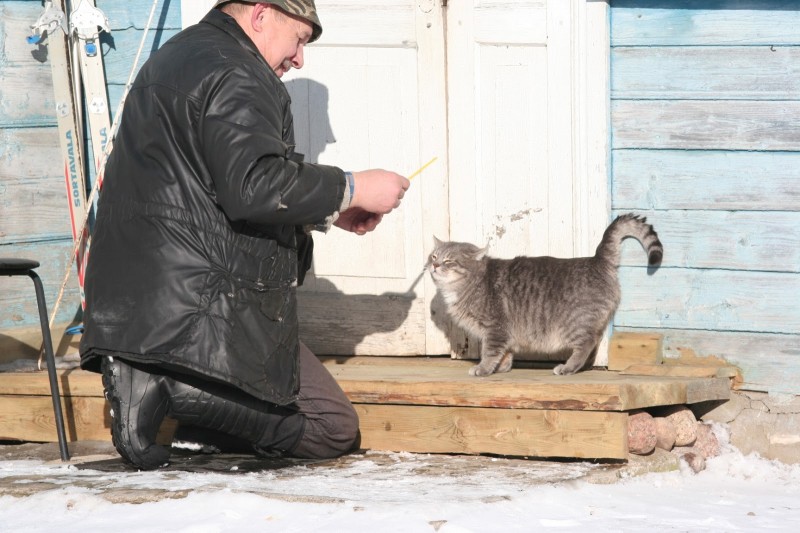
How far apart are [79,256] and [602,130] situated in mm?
2611

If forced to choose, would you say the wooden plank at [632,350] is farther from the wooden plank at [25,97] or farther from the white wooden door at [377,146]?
the wooden plank at [25,97]

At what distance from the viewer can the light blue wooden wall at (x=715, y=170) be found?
4859mm

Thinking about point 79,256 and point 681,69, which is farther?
point 79,256

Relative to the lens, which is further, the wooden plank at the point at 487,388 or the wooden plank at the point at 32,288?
the wooden plank at the point at 32,288

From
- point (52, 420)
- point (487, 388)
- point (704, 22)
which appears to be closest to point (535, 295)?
point (487, 388)

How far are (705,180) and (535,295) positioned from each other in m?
0.88

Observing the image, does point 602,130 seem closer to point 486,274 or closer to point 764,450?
point 486,274

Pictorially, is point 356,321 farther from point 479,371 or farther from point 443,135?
point 443,135

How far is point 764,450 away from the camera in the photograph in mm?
5062

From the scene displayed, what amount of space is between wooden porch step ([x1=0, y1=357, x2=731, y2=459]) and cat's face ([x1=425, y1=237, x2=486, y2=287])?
41 cm

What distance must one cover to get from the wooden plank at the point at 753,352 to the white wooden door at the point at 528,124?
2.00 ft

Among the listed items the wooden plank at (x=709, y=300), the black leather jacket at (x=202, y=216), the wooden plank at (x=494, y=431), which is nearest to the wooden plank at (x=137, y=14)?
the black leather jacket at (x=202, y=216)

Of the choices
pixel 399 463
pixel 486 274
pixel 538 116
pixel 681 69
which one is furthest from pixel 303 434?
pixel 681 69

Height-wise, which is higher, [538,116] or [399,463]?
[538,116]
